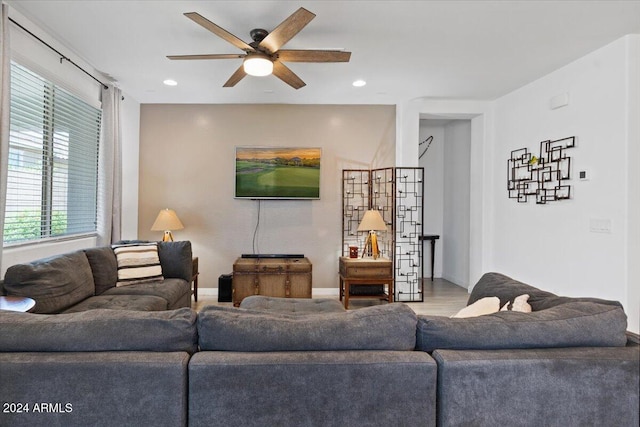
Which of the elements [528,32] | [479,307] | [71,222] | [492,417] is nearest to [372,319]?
[492,417]

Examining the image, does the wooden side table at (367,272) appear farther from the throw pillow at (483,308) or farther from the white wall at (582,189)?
the throw pillow at (483,308)

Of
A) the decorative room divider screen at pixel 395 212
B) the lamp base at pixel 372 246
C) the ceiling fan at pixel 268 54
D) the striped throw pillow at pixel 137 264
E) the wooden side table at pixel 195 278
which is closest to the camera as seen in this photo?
the ceiling fan at pixel 268 54

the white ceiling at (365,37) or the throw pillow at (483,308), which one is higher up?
the white ceiling at (365,37)

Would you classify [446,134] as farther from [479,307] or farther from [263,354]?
[263,354]

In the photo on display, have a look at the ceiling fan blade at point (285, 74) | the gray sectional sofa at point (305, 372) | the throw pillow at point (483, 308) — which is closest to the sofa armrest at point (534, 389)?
the gray sectional sofa at point (305, 372)

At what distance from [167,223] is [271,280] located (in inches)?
60.0

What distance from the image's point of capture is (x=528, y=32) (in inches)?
118

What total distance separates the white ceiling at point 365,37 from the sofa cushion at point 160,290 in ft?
7.27

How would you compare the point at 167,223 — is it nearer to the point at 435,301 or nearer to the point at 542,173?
the point at 435,301

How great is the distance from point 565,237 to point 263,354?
3.70m

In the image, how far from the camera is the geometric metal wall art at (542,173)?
12.2 ft

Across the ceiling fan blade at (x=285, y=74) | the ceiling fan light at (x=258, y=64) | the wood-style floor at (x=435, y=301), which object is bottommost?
the wood-style floor at (x=435, y=301)

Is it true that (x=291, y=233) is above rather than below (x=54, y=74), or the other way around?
below

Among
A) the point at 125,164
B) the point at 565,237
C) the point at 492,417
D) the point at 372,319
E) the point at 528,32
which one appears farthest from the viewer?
the point at 125,164
